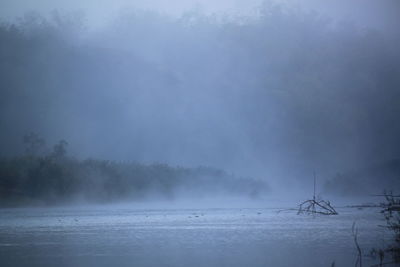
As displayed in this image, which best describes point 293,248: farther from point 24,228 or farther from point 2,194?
point 2,194

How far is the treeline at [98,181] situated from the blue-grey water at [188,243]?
906 inches

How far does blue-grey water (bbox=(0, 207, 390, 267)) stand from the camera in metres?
16.9

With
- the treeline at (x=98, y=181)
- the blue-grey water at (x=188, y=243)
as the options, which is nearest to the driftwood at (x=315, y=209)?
the blue-grey water at (x=188, y=243)

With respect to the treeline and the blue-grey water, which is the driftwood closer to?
the blue-grey water

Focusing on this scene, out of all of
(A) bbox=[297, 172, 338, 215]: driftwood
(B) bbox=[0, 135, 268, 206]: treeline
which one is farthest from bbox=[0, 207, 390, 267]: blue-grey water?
(B) bbox=[0, 135, 268, 206]: treeline

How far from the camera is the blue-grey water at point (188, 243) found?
16.9 m

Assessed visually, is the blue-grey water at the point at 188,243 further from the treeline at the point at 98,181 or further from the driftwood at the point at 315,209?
the treeline at the point at 98,181

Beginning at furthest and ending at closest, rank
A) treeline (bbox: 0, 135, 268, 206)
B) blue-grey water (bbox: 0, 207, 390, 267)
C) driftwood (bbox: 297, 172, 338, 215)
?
treeline (bbox: 0, 135, 268, 206) → driftwood (bbox: 297, 172, 338, 215) → blue-grey water (bbox: 0, 207, 390, 267)

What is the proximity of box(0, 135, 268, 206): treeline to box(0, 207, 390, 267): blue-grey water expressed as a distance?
23.0 meters

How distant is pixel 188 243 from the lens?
20875 millimetres

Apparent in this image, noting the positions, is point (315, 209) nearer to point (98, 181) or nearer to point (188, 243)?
point (188, 243)

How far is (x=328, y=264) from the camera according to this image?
15.6m

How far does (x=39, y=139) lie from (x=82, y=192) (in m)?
14.7

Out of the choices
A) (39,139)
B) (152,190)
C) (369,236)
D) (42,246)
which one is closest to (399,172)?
(152,190)
